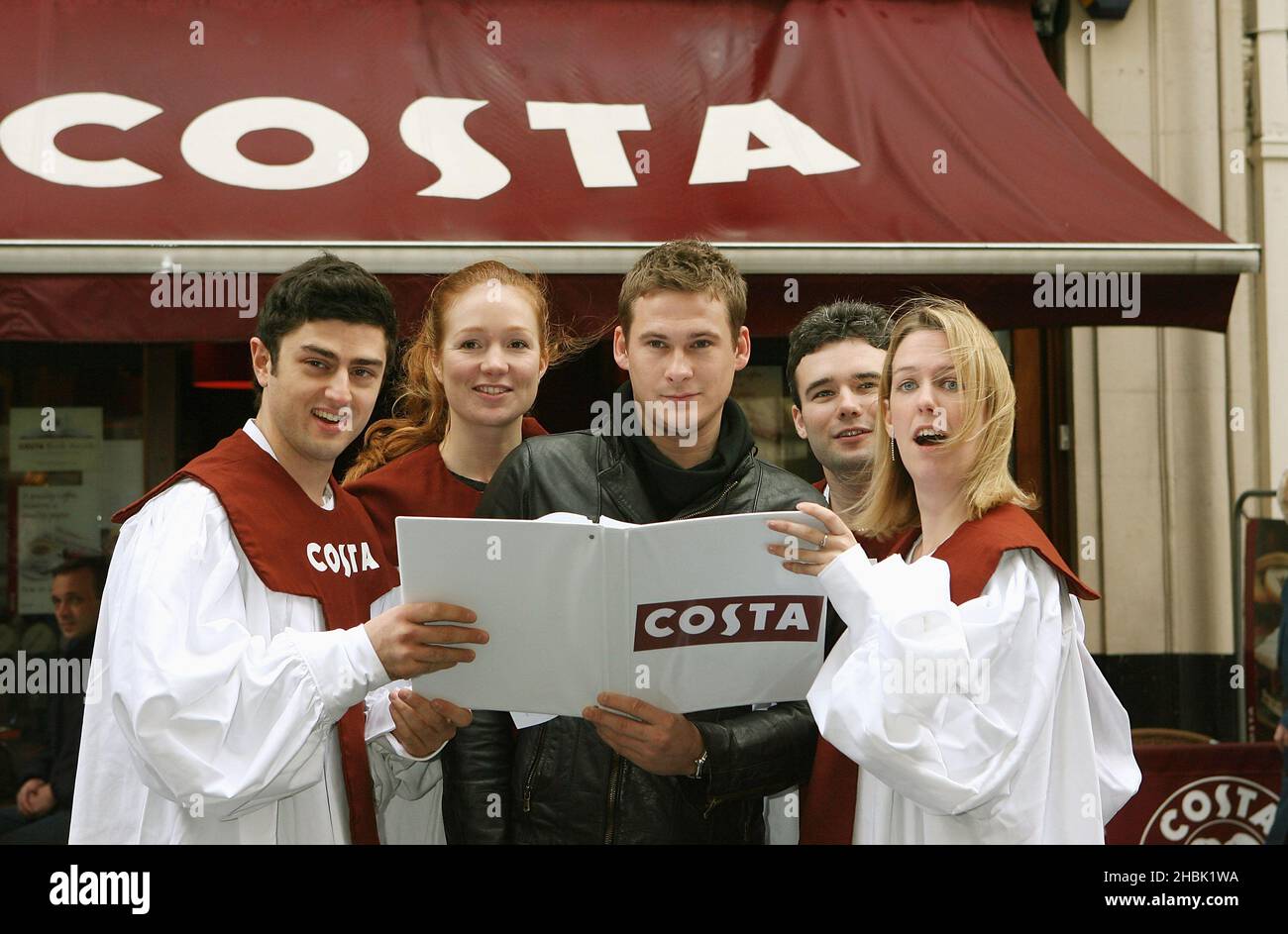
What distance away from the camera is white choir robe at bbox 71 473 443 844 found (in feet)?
8.57

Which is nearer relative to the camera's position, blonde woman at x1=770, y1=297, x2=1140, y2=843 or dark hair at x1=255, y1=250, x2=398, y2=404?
blonde woman at x1=770, y1=297, x2=1140, y2=843

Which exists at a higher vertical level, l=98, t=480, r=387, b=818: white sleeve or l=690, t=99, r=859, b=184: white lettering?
l=690, t=99, r=859, b=184: white lettering

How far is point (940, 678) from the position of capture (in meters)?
2.44

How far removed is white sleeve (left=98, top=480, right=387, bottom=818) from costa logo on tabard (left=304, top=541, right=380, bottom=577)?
0.24 meters

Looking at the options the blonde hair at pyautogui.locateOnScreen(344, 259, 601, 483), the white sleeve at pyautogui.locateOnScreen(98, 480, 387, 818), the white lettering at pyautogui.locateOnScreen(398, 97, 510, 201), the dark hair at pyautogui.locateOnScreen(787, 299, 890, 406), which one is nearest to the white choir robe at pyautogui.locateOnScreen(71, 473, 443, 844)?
the white sleeve at pyautogui.locateOnScreen(98, 480, 387, 818)

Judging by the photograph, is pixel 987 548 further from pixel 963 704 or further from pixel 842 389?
pixel 842 389

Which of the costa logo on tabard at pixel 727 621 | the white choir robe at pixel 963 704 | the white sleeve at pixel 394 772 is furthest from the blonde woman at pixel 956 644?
the white sleeve at pixel 394 772

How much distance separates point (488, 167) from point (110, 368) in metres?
2.58

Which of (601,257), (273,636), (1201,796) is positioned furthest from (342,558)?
(1201,796)

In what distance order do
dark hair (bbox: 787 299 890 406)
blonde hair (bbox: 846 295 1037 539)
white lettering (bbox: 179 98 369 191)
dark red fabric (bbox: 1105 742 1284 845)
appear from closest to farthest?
blonde hair (bbox: 846 295 1037 539)
dark hair (bbox: 787 299 890 406)
dark red fabric (bbox: 1105 742 1284 845)
white lettering (bbox: 179 98 369 191)

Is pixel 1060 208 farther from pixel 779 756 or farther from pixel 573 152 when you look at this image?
pixel 779 756

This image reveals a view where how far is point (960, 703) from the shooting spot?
8.14 feet

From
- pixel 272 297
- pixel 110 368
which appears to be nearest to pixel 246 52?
pixel 110 368

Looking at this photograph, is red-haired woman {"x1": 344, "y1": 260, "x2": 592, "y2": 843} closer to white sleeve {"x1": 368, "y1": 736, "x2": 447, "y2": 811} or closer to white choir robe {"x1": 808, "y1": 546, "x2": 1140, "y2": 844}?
white sleeve {"x1": 368, "y1": 736, "x2": 447, "y2": 811}
